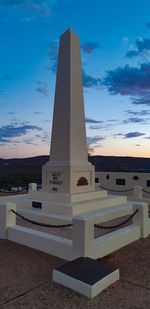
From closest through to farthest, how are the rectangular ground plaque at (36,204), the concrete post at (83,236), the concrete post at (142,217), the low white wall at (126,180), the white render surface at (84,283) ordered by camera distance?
the white render surface at (84,283) → the concrete post at (83,236) → the concrete post at (142,217) → the rectangular ground plaque at (36,204) → the low white wall at (126,180)

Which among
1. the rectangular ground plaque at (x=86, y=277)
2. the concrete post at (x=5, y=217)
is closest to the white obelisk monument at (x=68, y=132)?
the concrete post at (x=5, y=217)

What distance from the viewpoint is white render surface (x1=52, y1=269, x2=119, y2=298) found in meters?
3.07

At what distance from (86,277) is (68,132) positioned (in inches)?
226

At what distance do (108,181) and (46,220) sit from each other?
8158 mm

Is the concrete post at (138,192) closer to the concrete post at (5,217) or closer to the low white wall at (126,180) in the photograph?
the low white wall at (126,180)

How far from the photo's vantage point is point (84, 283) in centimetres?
309

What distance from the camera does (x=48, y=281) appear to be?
11.4 feet

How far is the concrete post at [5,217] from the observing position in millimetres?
5613

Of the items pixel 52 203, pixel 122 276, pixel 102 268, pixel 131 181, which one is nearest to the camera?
pixel 102 268

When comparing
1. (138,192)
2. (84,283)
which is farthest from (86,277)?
(138,192)

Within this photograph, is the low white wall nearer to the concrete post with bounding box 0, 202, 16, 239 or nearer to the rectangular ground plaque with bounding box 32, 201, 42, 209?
the rectangular ground plaque with bounding box 32, 201, 42, 209

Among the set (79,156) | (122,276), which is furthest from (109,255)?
(79,156)

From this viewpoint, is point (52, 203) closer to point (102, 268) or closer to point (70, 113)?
point (70, 113)

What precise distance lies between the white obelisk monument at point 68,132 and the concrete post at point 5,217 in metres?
2.60
